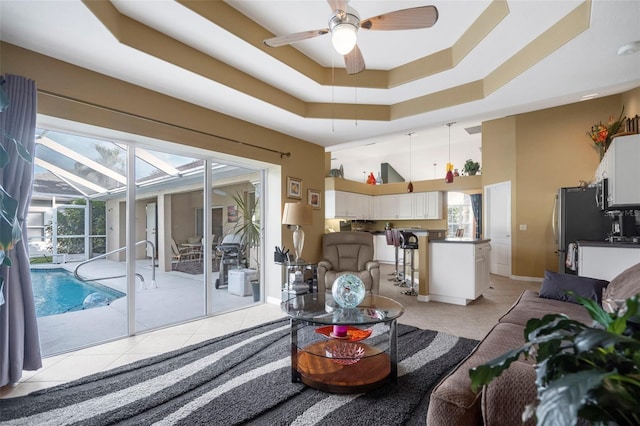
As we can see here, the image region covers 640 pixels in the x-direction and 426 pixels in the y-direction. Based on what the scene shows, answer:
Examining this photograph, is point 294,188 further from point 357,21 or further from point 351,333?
point 357,21

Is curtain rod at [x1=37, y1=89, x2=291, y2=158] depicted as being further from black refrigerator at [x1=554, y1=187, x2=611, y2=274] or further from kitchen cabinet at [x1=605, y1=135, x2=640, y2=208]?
black refrigerator at [x1=554, y1=187, x2=611, y2=274]

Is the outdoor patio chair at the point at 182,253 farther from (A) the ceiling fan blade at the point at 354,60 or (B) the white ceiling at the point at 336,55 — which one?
(A) the ceiling fan blade at the point at 354,60

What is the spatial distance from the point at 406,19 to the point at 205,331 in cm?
344

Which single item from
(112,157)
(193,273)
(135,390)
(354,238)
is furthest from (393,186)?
(135,390)

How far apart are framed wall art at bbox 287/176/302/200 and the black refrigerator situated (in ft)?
13.2

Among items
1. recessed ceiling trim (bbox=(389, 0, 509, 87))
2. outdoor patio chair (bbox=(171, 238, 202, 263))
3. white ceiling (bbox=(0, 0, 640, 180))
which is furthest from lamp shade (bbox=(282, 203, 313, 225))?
recessed ceiling trim (bbox=(389, 0, 509, 87))

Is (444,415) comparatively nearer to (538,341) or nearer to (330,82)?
(538,341)

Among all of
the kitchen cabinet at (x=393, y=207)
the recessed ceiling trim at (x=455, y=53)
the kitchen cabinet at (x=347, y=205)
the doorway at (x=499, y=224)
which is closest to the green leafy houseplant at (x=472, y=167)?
the doorway at (x=499, y=224)

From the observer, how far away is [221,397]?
195 centimetres

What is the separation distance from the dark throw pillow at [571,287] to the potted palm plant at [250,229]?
3557 mm

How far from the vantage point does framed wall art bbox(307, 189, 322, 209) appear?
484 centimetres

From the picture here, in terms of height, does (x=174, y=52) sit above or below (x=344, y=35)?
above

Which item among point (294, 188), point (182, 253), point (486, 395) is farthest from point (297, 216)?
point (486, 395)

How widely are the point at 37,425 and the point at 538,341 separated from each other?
8.48 ft
